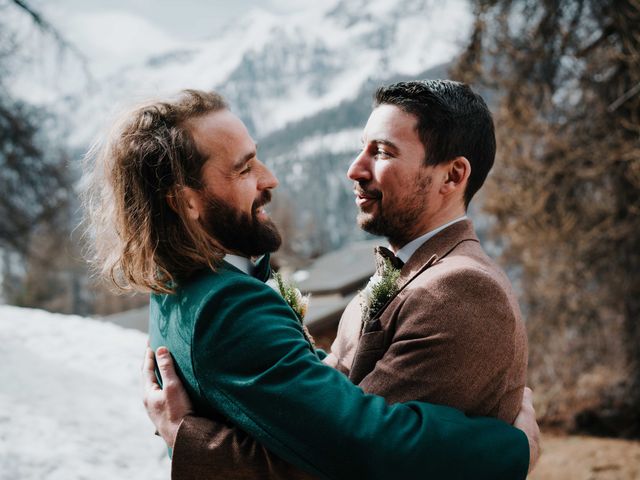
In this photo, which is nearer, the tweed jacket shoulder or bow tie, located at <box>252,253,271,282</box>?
the tweed jacket shoulder

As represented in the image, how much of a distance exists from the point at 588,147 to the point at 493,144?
7.38 m

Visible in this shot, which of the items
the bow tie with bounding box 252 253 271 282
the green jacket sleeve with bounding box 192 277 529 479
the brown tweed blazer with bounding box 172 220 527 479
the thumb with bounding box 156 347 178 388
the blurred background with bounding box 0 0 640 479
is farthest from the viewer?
the blurred background with bounding box 0 0 640 479

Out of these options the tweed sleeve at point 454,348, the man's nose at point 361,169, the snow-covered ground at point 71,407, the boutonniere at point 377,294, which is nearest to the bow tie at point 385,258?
the boutonniere at point 377,294

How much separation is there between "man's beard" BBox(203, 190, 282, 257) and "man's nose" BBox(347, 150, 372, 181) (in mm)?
362

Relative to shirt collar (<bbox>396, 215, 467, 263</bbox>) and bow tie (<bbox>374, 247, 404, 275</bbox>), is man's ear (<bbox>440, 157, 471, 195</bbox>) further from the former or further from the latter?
bow tie (<bbox>374, 247, 404, 275</bbox>)

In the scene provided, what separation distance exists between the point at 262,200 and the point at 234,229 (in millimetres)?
160

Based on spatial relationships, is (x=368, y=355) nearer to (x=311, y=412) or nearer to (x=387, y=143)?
(x=311, y=412)

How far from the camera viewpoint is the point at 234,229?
6.04 ft

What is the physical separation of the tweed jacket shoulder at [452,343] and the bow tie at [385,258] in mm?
235

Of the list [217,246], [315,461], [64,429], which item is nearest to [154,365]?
[217,246]

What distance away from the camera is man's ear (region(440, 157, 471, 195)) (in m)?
1.99

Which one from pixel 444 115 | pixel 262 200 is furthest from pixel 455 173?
pixel 262 200

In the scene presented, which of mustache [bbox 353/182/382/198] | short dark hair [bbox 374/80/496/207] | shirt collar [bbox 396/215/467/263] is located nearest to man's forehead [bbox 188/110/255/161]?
mustache [bbox 353/182/382/198]

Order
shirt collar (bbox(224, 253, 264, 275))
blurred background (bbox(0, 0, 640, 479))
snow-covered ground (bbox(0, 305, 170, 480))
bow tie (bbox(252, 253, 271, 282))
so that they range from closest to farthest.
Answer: shirt collar (bbox(224, 253, 264, 275))
bow tie (bbox(252, 253, 271, 282))
snow-covered ground (bbox(0, 305, 170, 480))
blurred background (bbox(0, 0, 640, 479))
